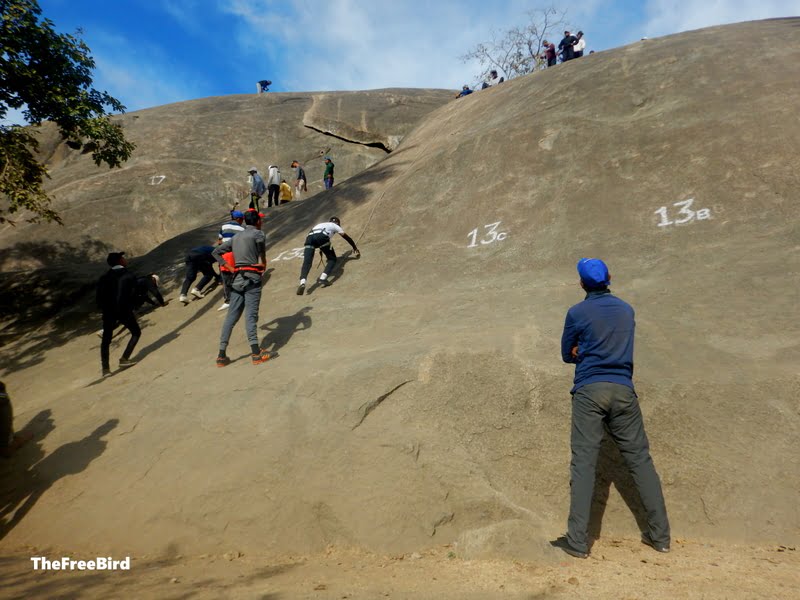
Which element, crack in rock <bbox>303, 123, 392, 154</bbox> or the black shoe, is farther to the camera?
crack in rock <bbox>303, 123, 392, 154</bbox>

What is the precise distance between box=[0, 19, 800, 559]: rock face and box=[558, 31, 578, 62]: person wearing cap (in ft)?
19.5

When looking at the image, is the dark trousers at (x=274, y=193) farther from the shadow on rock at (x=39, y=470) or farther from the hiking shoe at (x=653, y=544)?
the hiking shoe at (x=653, y=544)

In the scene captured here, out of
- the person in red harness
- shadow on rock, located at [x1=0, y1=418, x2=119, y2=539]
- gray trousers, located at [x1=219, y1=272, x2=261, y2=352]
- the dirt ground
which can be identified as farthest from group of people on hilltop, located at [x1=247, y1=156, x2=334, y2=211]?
the dirt ground

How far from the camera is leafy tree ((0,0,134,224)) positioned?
317 inches

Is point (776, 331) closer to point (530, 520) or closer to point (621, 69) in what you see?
point (530, 520)

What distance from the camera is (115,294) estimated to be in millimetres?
6875

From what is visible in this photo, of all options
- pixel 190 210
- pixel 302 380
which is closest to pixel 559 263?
pixel 302 380

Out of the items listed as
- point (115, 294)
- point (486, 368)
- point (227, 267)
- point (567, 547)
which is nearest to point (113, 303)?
point (115, 294)

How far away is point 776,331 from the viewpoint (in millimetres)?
4391

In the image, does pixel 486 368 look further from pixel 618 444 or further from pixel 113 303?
pixel 113 303

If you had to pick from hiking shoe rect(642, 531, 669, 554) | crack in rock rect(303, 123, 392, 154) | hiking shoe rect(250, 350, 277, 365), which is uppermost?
crack in rock rect(303, 123, 392, 154)

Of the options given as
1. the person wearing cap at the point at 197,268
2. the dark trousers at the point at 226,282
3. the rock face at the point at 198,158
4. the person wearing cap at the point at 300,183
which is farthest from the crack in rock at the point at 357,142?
the dark trousers at the point at 226,282

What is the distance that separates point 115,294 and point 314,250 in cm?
293

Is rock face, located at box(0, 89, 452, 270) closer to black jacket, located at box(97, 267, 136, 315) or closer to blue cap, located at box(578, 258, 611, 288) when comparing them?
black jacket, located at box(97, 267, 136, 315)
